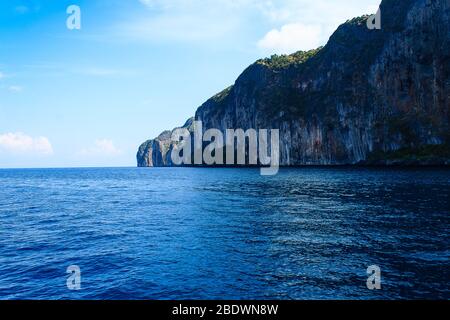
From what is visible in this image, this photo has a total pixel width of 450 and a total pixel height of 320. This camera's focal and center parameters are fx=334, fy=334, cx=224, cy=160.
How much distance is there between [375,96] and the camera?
14112 centimetres

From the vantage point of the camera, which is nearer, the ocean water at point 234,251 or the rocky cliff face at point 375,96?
Result: the ocean water at point 234,251

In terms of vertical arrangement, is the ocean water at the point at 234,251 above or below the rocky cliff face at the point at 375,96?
below

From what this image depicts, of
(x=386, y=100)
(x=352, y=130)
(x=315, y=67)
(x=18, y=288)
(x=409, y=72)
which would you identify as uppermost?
(x=315, y=67)

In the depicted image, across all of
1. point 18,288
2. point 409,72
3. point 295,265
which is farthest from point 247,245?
point 409,72

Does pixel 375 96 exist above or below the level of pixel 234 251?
above

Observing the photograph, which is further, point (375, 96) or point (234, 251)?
point (375, 96)

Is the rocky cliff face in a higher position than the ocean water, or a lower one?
higher

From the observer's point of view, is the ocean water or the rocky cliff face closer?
the ocean water

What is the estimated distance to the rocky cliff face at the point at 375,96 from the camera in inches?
4653

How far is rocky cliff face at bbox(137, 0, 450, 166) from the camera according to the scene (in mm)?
118188
